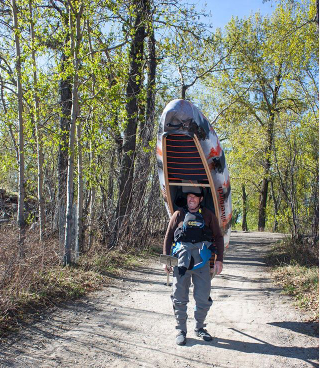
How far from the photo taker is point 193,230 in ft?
13.5

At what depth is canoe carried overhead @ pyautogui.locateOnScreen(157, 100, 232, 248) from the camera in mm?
5465

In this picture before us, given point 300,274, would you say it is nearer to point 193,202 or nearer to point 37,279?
point 193,202

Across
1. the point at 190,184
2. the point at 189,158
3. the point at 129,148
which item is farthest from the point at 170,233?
the point at 129,148

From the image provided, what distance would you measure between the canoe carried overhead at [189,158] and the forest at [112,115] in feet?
7.14

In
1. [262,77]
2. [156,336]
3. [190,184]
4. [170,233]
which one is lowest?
[156,336]

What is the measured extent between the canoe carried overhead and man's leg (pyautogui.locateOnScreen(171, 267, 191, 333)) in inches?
59.0

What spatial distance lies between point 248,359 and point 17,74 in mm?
6817

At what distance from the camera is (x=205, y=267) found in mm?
4102

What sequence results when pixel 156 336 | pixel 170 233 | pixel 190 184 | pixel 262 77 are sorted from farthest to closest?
pixel 262 77
pixel 190 184
pixel 170 233
pixel 156 336

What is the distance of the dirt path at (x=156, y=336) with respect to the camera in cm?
357

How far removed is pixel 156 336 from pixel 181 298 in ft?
1.87

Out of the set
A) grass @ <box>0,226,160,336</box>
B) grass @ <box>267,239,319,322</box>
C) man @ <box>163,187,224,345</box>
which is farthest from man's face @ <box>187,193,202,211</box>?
grass @ <box>0,226,160,336</box>

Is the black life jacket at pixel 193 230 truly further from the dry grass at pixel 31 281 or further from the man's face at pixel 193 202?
the dry grass at pixel 31 281

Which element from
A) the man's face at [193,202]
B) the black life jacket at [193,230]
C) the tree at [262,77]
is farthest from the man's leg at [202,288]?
the tree at [262,77]
